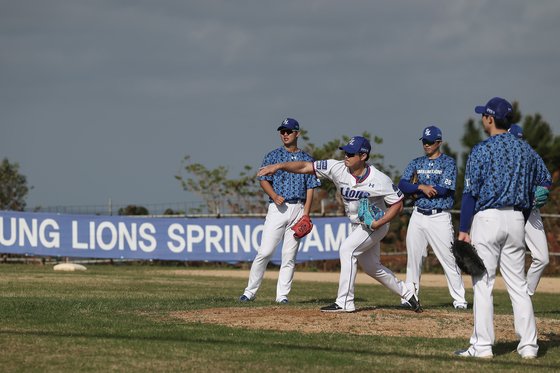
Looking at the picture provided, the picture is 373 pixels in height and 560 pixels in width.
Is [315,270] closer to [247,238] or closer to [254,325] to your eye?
[247,238]

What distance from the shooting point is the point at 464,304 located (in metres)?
12.9

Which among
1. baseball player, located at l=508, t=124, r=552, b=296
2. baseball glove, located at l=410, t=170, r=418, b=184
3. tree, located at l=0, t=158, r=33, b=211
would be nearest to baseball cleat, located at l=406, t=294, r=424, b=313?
baseball player, located at l=508, t=124, r=552, b=296

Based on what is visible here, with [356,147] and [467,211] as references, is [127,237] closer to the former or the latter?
[356,147]

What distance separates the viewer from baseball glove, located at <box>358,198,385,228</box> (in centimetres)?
1095

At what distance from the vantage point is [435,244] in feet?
42.5

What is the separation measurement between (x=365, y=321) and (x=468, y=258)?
8.23 feet

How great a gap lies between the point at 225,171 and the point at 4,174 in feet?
22.5

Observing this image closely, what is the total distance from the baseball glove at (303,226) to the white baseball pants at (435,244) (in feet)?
4.07

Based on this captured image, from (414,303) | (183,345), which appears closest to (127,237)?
(414,303)

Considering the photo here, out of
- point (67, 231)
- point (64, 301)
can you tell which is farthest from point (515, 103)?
point (64, 301)

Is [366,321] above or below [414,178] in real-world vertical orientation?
below

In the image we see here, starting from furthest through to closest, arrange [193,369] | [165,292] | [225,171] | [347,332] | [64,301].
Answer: [225,171] < [165,292] < [64,301] < [347,332] < [193,369]

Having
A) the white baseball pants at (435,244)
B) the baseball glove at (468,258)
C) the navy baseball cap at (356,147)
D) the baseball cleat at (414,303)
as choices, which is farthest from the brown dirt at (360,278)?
the baseball glove at (468,258)

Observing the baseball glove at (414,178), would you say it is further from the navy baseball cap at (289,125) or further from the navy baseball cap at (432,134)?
the navy baseball cap at (289,125)
